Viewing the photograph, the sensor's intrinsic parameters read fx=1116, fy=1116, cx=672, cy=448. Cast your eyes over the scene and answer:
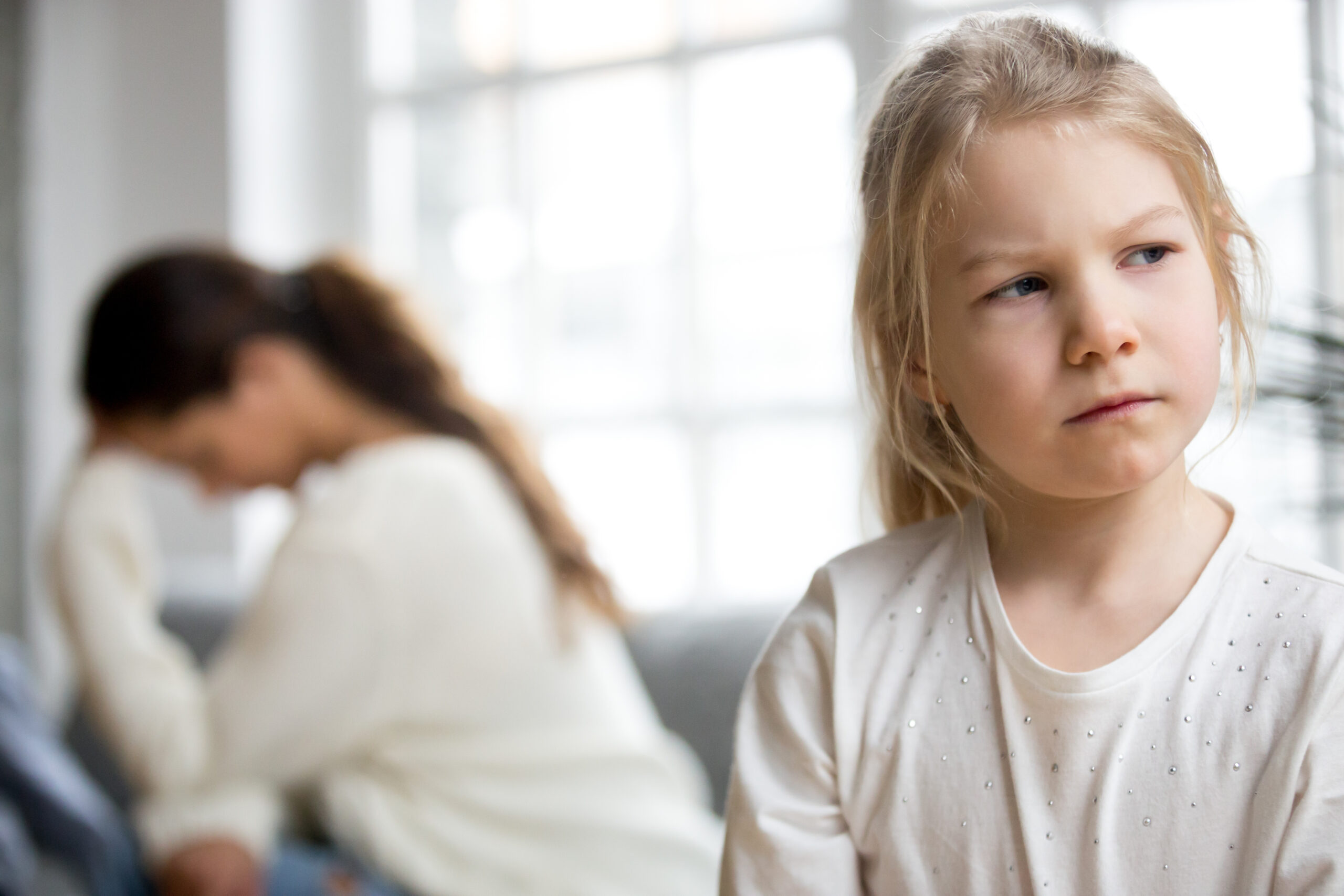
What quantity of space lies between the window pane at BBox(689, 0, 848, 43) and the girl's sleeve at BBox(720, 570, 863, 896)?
199cm

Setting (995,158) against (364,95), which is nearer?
(995,158)

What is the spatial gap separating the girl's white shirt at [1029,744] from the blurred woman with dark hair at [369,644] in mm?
727

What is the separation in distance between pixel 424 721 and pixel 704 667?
0.51m

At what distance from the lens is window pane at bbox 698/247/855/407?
238 cm

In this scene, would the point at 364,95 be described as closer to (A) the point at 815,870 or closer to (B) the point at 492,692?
(B) the point at 492,692

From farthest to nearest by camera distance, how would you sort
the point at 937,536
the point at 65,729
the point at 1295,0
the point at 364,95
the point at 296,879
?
the point at 364,95, the point at 65,729, the point at 1295,0, the point at 296,879, the point at 937,536

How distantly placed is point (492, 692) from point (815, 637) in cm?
81

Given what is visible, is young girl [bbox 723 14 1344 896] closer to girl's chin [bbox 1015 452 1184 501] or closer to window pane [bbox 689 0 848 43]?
girl's chin [bbox 1015 452 1184 501]

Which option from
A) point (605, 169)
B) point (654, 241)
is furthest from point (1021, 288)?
point (605, 169)

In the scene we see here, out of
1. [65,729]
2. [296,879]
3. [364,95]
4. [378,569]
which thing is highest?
[364,95]

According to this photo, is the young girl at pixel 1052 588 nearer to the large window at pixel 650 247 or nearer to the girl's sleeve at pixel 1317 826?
the girl's sleeve at pixel 1317 826

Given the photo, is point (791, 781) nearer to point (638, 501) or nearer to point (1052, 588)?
point (1052, 588)

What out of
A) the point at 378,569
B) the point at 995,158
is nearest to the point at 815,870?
the point at 995,158

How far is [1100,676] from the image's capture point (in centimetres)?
55
